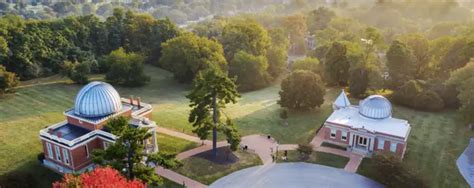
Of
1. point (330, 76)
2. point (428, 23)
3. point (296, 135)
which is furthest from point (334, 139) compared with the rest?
point (428, 23)

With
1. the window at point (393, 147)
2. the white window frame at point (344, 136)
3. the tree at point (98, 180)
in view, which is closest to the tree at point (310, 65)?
the white window frame at point (344, 136)

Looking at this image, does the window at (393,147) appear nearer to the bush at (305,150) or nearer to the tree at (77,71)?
the bush at (305,150)

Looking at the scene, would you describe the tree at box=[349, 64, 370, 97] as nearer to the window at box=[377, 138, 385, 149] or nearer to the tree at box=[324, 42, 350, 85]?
the tree at box=[324, 42, 350, 85]

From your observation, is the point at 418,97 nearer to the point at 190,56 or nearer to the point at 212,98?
the point at 212,98

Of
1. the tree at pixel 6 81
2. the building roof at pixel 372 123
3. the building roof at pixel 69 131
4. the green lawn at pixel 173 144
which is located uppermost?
Answer: the tree at pixel 6 81

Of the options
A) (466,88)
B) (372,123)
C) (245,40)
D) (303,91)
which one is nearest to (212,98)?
(303,91)

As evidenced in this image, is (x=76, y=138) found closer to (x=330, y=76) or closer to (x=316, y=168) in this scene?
(x=316, y=168)
